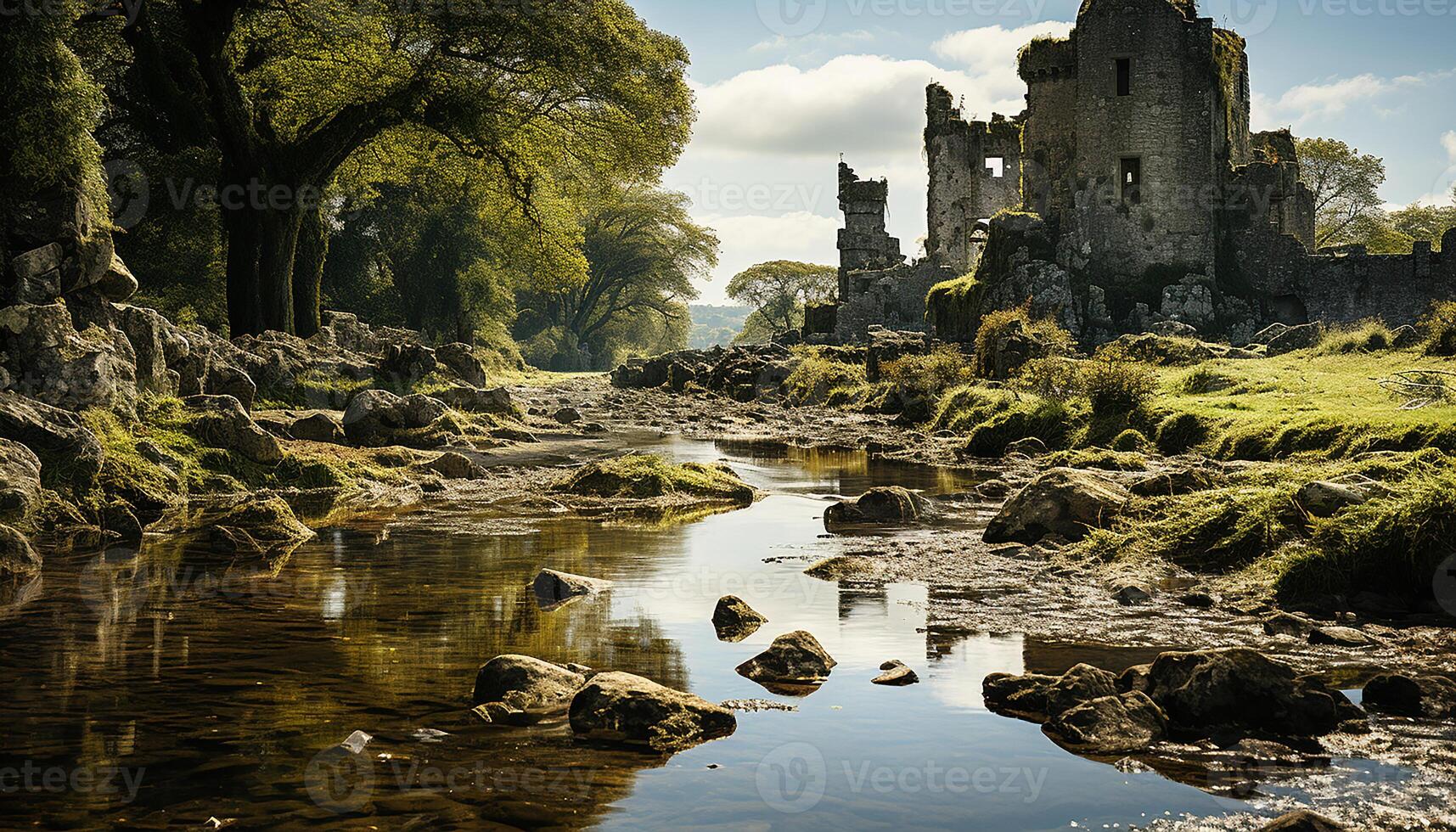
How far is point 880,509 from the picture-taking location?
11867 mm

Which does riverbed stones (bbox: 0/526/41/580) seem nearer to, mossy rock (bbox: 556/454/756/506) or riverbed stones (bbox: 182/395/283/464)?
riverbed stones (bbox: 182/395/283/464)

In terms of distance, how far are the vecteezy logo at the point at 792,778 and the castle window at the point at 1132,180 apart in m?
40.4

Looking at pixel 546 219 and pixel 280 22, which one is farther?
pixel 546 219

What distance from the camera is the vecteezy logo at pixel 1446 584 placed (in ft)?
23.1

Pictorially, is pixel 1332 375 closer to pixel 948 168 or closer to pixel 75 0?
pixel 75 0

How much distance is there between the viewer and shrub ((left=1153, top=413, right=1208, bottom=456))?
16781mm

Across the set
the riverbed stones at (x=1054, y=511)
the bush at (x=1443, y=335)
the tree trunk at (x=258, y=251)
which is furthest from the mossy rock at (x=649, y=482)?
the bush at (x=1443, y=335)

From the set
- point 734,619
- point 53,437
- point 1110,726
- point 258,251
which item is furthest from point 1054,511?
point 258,251

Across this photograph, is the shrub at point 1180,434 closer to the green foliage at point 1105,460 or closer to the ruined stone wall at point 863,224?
the green foliage at point 1105,460

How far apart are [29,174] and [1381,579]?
12.9 meters

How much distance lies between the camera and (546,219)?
29766 mm

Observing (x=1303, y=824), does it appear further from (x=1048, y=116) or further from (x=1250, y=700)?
(x=1048, y=116)

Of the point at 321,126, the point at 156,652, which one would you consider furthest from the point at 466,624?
the point at 321,126

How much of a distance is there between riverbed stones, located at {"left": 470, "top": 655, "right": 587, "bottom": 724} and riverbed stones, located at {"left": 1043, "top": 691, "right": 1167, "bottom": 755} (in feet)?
7.01
